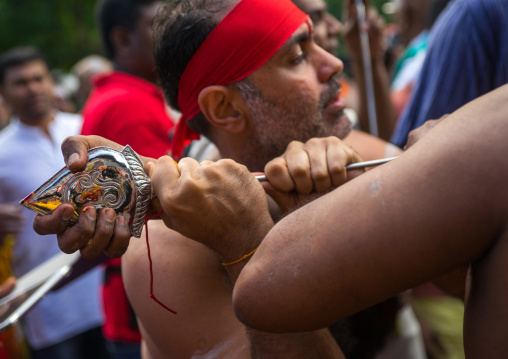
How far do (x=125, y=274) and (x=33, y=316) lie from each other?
97.5 inches

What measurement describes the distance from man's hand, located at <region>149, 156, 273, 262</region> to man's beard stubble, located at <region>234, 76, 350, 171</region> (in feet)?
2.08

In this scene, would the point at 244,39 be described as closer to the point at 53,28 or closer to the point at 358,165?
the point at 358,165

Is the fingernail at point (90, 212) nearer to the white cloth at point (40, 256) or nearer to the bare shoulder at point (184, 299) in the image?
the bare shoulder at point (184, 299)

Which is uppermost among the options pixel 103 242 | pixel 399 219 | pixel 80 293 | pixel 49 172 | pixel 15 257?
pixel 399 219

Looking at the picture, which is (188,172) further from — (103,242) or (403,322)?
(403,322)

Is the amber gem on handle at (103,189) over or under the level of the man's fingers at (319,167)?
over

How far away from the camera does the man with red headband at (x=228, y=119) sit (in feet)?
5.50

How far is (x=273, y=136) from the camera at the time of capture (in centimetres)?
211

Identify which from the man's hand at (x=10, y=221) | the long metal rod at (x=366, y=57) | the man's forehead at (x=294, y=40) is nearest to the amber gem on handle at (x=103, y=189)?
the man's forehead at (x=294, y=40)

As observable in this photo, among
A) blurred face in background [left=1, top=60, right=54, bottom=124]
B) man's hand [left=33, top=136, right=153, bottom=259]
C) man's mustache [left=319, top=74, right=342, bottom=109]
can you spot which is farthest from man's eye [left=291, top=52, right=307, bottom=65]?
blurred face in background [left=1, top=60, right=54, bottom=124]

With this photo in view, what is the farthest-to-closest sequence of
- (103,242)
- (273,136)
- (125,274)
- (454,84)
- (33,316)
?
(33,316) < (454,84) < (273,136) < (125,274) < (103,242)

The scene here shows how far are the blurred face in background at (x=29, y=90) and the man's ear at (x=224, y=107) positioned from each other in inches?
121

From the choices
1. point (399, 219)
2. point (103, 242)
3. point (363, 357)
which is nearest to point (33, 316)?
point (363, 357)

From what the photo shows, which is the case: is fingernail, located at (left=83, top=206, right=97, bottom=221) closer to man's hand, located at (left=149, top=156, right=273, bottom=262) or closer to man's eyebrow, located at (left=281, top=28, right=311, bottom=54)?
man's hand, located at (left=149, top=156, right=273, bottom=262)
